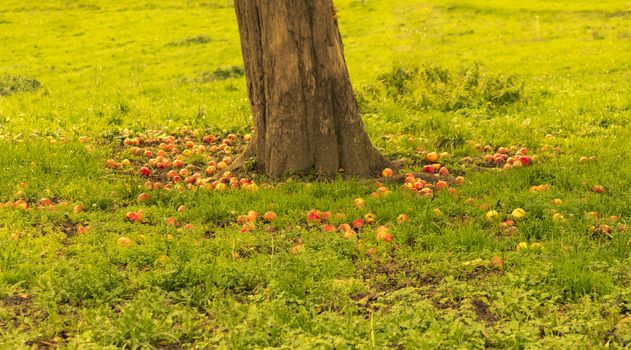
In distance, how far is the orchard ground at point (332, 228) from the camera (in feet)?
17.3

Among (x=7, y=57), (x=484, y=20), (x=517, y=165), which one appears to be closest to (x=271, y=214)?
(x=517, y=165)

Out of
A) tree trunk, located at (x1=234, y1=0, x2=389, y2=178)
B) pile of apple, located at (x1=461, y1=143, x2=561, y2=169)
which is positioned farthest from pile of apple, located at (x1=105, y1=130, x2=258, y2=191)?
pile of apple, located at (x1=461, y1=143, x2=561, y2=169)

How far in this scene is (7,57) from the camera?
94.3ft

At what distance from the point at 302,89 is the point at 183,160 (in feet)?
8.38

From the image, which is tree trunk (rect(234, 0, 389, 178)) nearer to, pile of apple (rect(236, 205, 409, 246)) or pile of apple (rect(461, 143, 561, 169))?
pile of apple (rect(236, 205, 409, 246))

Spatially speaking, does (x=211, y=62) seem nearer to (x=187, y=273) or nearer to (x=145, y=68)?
(x=145, y=68)

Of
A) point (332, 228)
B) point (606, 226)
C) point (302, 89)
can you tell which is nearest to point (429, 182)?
point (302, 89)

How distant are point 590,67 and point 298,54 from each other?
45.5 feet

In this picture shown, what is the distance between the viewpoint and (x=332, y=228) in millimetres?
7383

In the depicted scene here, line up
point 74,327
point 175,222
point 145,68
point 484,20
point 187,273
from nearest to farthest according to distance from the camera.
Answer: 1. point 74,327
2. point 187,273
3. point 175,222
4. point 145,68
5. point 484,20

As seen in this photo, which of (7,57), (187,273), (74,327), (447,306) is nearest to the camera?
(74,327)

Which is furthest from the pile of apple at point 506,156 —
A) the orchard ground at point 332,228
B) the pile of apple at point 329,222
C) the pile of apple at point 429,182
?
the pile of apple at point 329,222

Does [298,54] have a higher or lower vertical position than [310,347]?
higher

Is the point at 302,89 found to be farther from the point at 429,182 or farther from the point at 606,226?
the point at 606,226
